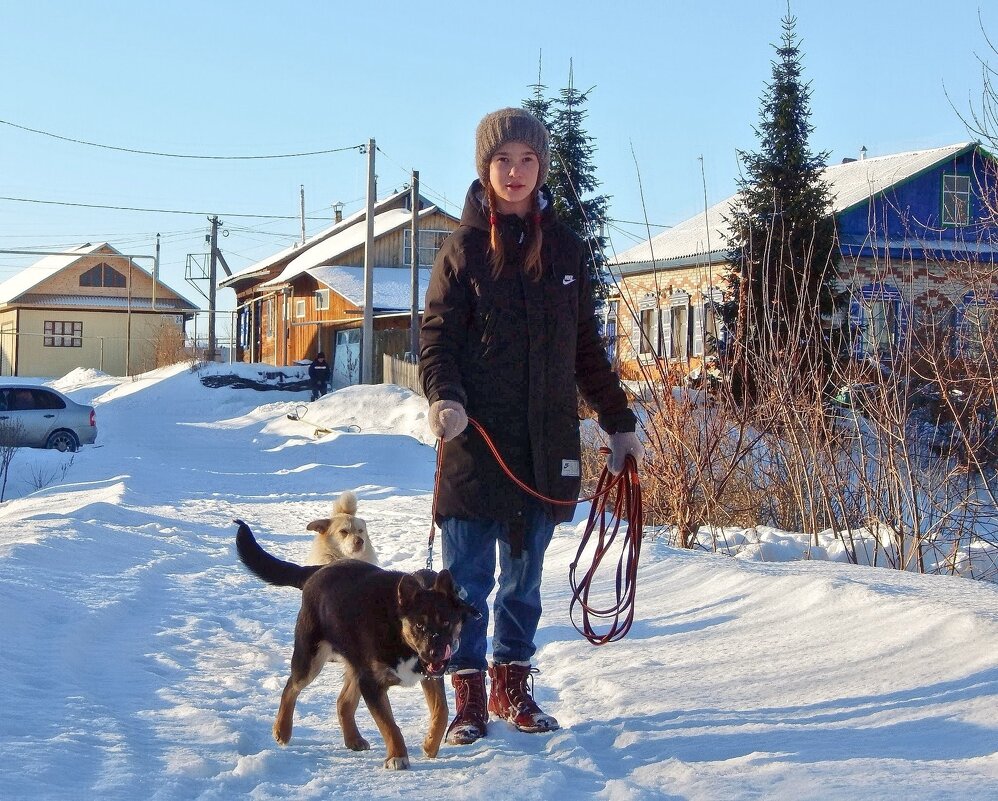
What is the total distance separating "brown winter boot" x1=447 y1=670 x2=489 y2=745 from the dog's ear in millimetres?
608

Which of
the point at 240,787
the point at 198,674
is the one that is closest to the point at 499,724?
the point at 240,787

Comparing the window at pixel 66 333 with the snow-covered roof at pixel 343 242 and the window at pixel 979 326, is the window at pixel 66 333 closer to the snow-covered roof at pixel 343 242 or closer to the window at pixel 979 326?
the snow-covered roof at pixel 343 242

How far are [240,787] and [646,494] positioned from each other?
21.6 feet

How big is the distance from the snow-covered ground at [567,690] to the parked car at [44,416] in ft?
47.3

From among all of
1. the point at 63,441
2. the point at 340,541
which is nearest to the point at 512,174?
the point at 340,541

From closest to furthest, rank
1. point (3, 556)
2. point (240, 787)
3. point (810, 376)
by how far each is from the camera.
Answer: point (240, 787)
point (3, 556)
point (810, 376)

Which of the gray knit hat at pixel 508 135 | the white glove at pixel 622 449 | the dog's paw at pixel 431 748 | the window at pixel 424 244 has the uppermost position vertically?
the window at pixel 424 244

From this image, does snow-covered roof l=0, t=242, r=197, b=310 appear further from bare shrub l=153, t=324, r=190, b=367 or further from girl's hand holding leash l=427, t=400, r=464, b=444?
girl's hand holding leash l=427, t=400, r=464, b=444

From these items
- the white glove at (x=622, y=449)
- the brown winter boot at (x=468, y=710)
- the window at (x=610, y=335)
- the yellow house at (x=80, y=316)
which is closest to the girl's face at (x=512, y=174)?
the window at (x=610, y=335)

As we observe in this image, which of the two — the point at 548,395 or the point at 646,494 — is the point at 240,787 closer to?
the point at 548,395

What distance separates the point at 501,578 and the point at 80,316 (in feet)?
219

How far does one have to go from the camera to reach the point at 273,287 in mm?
52688

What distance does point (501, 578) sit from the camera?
4.31 m

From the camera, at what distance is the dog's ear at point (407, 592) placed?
362cm
